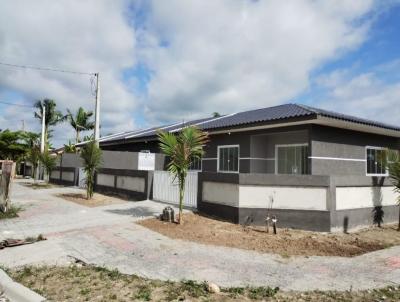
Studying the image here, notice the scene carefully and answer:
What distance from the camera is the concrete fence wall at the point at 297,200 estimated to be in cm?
959

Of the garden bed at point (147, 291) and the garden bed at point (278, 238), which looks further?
the garden bed at point (278, 238)

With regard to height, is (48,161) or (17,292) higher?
(48,161)

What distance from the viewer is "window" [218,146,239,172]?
15000 millimetres

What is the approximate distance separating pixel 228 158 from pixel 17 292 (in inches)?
438

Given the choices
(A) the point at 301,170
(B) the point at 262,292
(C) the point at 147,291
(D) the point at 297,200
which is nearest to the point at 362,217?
(D) the point at 297,200

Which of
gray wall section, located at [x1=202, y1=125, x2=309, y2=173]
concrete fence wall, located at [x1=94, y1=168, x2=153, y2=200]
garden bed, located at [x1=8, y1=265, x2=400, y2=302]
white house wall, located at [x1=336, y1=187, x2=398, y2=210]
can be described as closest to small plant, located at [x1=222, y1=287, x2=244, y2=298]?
garden bed, located at [x1=8, y1=265, x2=400, y2=302]

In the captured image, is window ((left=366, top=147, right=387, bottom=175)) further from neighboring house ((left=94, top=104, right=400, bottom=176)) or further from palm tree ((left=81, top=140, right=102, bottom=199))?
palm tree ((left=81, top=140, right=102, bottom=199))

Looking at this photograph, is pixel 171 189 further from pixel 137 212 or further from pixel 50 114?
pixel 50 114

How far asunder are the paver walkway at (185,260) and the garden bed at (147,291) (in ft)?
1.01

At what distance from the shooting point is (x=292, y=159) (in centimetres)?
1375

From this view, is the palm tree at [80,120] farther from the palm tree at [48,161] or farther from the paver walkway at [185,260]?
the paver walkway at [185,260]

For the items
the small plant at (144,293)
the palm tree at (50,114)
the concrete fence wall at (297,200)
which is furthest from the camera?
the palm tree at (50,114)

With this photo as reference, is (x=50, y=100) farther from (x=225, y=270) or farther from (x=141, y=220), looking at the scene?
(x=225, y=270)

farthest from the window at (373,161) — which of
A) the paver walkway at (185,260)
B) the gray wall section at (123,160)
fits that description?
the gray wall section at (123,160)
